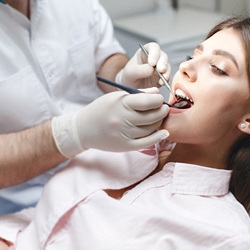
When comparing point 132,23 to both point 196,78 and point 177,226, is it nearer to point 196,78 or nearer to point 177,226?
point 196,78

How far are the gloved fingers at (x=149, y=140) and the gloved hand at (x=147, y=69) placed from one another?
163 millimetres

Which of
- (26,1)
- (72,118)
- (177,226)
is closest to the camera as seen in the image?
(177,226)

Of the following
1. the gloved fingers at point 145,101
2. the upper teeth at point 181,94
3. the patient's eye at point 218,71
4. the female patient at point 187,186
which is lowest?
the female patient at point 187,186

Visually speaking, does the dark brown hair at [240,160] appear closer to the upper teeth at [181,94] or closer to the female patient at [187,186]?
the female patient at [187,186]

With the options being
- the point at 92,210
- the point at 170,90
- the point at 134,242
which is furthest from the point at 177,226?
the point at 170,90

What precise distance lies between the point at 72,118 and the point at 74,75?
1.27ft

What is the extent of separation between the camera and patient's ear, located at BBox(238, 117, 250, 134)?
40.1 inches

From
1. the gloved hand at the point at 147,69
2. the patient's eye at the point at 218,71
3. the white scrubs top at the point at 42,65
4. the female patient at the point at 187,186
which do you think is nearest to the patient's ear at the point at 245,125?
the female patient at the point at 187,186

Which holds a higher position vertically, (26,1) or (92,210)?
(26,1)

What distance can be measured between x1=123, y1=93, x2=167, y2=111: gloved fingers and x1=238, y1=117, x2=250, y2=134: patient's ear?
8.3 inches

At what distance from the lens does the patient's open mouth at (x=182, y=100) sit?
1.03 meters

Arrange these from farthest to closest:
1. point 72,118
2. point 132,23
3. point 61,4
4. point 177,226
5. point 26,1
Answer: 1. point 132,23
2. point 61,4
3. point 26,1
4. point 72,118
5. point 177,226

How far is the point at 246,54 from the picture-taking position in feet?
3.25

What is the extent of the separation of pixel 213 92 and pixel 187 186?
26cm
